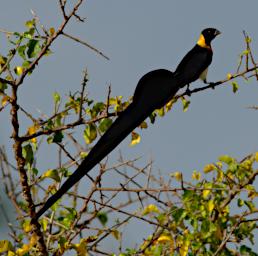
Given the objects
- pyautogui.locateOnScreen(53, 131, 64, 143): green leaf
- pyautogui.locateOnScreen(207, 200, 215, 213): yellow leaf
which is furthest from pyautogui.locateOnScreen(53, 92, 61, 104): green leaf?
pyautogui.locateOnScreen(207, 200, 215, 213): yellow leaf

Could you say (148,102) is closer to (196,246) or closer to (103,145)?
(103,145)

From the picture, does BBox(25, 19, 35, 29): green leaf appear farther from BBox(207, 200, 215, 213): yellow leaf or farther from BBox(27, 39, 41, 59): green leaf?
BBox(207, 200, 215, 213): yellow leaf

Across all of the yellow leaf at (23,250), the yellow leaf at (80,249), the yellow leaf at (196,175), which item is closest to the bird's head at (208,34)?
the yellow leaf at (196,175)

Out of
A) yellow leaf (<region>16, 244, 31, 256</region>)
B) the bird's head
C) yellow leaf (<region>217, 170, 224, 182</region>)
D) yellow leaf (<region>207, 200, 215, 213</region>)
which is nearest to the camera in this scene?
yellow leaf (<region>16, 244, 31, 256</region>)

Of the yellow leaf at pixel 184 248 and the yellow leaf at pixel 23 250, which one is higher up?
the yellow leaf at pixel 23 250

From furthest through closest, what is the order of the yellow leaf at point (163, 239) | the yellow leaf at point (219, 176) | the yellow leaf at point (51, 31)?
the yellow leaf at point (219, 176)
the yellow leaf at point (163, 239)
the yellow leaf at point (51, 31)

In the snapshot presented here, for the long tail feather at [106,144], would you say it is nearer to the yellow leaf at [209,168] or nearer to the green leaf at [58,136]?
the green leaf at [58,136]

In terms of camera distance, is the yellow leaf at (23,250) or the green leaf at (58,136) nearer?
the yellow leaf at (23,250)

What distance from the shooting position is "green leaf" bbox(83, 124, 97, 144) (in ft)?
15.1

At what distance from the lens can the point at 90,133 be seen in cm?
461

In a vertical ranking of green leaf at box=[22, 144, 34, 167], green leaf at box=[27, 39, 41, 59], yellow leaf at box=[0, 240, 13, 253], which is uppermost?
green leaf at box=[27, 39, 41, 59]

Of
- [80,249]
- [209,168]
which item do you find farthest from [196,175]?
[80,249]

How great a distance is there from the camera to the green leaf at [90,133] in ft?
15.1

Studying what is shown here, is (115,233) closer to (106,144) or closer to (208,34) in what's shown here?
(106,144)
